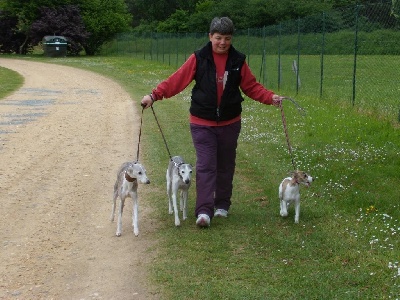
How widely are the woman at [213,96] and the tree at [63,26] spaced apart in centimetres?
4698

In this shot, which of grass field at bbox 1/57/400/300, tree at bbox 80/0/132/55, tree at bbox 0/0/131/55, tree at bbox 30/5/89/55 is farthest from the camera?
tree at bbox 80/0/132/55

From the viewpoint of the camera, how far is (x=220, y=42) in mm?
7645

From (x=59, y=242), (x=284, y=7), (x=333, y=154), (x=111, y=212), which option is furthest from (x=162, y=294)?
(x=284, y=7)

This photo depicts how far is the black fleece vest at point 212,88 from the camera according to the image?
778cm

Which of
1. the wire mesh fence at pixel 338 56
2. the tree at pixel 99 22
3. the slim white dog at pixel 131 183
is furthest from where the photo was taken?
the tree at pixel 99 22

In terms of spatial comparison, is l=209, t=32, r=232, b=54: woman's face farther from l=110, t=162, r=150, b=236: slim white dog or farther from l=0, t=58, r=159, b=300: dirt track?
l=0, t=58, r=159, b=300: dirt track

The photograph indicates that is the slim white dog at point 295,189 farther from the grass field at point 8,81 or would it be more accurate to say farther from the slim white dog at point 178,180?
the grass field at point 8,81

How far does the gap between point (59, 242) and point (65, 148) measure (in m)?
6.22

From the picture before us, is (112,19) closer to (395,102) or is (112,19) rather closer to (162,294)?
(395,102)

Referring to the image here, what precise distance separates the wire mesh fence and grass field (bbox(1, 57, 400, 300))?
258 cm

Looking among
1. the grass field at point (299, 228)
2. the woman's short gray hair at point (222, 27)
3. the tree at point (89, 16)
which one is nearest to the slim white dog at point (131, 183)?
the grass field at point (299, 228)

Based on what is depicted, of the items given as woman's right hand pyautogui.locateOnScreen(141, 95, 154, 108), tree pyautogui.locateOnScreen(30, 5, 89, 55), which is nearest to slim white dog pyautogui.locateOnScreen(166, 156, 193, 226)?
woman's right hand pyautogui.locateOnScreen(141, 95, 154, 108)

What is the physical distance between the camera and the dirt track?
6426mm

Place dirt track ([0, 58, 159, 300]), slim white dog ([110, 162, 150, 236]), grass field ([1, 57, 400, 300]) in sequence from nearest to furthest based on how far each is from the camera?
grass field ([1, 57, 400, 300]), dirt track ([0, 58, 159, 300]), slim white dog ([110, 162, 150, 236])
